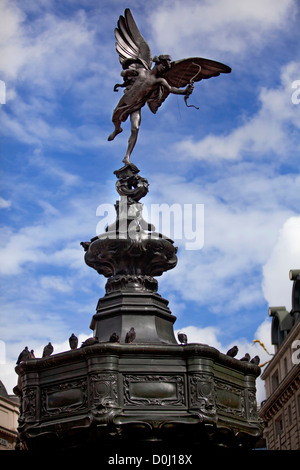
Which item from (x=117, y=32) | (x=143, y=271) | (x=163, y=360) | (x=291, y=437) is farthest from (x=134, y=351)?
(x=291, y=437)

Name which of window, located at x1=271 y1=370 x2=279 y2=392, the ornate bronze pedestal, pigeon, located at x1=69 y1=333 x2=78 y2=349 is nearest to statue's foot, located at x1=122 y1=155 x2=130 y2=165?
the ornate bronze pedestal

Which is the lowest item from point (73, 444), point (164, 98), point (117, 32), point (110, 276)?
point (73, 444)

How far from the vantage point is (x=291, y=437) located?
5425cm

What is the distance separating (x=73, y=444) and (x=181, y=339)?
1774mm

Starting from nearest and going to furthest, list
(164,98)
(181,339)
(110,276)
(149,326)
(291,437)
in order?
(181,339) → (149,326) → (110,276) → (164,98) → (291,437)

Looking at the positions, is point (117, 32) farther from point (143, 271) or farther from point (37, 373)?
point (37, 373)

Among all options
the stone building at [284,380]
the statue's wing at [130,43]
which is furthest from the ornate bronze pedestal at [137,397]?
the stone building at [284,380]

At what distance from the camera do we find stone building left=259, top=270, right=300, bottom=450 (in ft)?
172

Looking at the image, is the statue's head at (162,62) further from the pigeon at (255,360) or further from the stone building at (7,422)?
the stone building at (7,422)

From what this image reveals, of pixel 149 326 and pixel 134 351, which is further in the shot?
pixel 149 326

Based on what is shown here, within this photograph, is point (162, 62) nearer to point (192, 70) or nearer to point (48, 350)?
point (192, 70)

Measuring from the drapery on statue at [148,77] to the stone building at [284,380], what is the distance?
41092mm

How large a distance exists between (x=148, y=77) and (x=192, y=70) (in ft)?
2.45

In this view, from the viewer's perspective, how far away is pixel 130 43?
12.0 m
